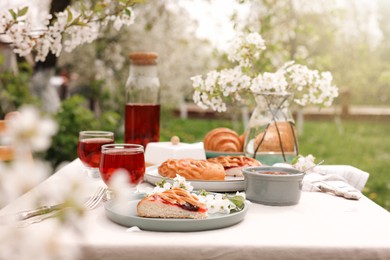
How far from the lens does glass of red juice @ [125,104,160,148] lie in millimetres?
2658

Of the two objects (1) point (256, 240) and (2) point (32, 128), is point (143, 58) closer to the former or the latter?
(1) point (256, 240)

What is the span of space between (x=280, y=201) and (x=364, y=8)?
1520 cm

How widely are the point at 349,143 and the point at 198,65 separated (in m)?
5.37

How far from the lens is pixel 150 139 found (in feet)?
8.78

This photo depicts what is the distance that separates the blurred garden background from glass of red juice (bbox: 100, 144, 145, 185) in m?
0.81

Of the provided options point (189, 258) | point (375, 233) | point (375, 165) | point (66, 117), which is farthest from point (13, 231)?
point (375, 165)

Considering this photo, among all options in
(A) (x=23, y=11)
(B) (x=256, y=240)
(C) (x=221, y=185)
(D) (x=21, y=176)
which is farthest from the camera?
(A) (x=23, y=11)

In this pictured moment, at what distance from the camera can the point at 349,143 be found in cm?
→ 1220

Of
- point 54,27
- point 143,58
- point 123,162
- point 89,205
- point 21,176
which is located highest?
point 54,27

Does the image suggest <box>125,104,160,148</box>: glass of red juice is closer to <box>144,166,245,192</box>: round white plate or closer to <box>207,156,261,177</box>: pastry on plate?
<box>207,156,261,177</box>: pastry on plate

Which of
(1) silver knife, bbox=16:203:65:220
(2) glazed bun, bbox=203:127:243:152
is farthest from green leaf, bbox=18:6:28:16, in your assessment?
(2) glazed bun, bbox=203:127:243:152

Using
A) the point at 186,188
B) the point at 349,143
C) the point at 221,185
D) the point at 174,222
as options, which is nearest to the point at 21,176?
the point at 174,222

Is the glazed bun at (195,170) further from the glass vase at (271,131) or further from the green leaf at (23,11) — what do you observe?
the green leaf at (23,11)

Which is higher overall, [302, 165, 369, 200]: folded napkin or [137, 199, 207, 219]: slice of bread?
[137, 199, 207, 219]: slice of bread
